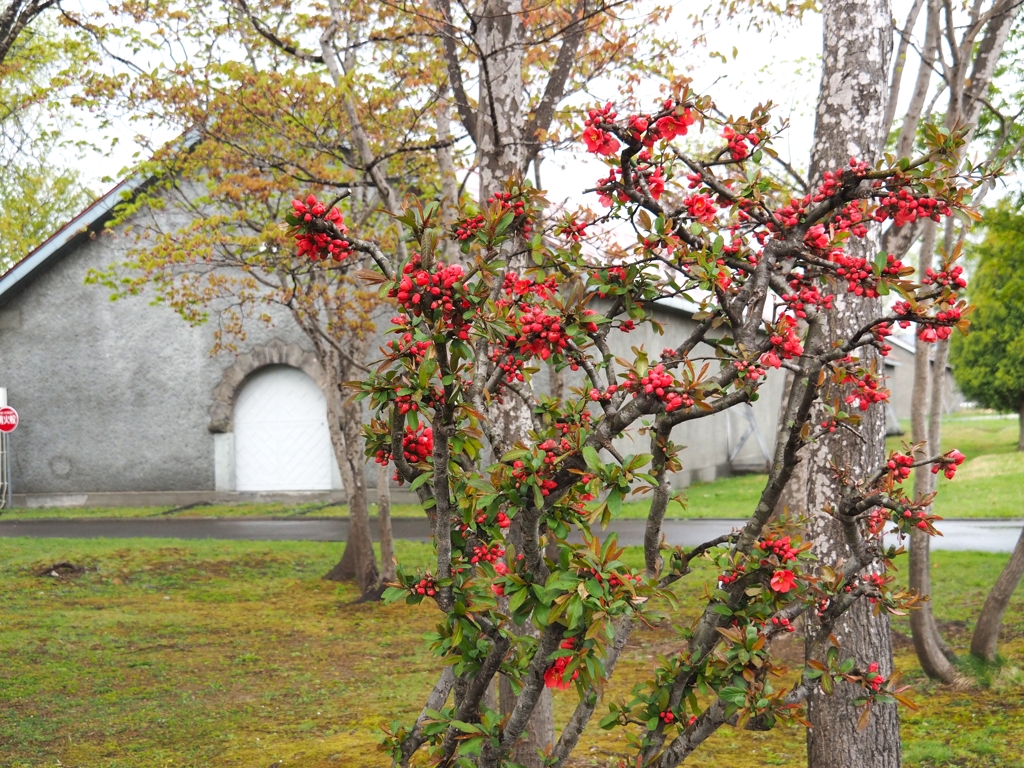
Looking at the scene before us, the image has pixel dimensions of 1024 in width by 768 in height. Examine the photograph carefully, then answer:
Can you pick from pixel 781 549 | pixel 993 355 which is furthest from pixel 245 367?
pixel 993 355

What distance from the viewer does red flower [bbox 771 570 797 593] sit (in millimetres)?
2812

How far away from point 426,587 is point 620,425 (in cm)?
74

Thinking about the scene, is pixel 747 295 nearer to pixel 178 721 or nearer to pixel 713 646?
pixel 713 646

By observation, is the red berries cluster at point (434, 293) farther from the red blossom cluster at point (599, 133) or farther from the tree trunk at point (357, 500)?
the tree trunk at point (357, 500)

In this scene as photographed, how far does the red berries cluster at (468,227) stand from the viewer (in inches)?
115

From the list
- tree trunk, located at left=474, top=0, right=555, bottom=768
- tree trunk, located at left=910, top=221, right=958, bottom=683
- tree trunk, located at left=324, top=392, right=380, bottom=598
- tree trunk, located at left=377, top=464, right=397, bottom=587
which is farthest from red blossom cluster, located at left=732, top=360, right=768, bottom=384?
tree trunk, located at left=324, top=392, right=380, bottom=598

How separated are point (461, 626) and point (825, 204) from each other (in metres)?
1.66

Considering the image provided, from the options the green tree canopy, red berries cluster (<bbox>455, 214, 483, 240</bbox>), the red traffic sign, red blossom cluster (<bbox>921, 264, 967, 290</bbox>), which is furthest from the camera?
the green tree canopy

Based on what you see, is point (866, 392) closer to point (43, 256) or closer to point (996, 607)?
point (996, 607)

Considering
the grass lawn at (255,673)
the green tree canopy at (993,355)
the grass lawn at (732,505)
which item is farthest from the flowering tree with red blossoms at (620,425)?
the green tree canopy at (993,355)

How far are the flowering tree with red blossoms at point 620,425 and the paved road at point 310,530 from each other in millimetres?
10277

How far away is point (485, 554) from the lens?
2938 mm

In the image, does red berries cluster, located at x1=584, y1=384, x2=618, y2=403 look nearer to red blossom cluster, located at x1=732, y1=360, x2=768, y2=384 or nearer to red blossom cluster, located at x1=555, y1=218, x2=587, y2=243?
red blossom cluster, located at x1=732, y1=360, x2=768, y2=384

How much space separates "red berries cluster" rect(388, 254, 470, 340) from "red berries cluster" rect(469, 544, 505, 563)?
2.57ft
